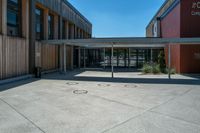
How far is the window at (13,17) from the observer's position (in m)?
12.2

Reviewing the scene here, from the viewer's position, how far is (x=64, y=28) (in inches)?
877

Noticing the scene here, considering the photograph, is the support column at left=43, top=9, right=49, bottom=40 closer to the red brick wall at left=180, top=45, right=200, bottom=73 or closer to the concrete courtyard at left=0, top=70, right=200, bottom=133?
the concrete courtyard at left=0, top=70, right=200, bottom=133

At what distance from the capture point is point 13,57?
40.5ft

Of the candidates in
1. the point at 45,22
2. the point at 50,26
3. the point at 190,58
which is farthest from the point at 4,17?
the point at 190,58

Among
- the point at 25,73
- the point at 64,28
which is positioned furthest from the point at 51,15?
the point at 25,73

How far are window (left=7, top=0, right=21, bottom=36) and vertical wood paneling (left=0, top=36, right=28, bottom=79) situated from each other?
1.82ft

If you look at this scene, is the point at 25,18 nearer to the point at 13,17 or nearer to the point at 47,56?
the point at 13,17

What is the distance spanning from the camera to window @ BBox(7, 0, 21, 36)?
480 inches

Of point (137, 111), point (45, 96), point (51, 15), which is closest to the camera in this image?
point (137, 111)

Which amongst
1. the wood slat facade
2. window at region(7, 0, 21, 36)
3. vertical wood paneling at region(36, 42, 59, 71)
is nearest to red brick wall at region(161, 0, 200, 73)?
the wood slat facade

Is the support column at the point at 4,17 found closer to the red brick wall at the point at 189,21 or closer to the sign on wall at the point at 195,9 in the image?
the red brick wall at the point at 189,21

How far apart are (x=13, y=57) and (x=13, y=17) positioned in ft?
8.59

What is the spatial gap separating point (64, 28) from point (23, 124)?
18477mm

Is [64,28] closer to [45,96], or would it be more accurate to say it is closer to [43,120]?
[45,96]
